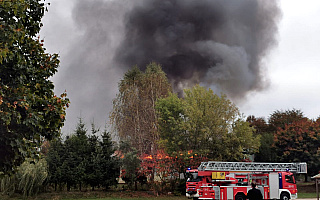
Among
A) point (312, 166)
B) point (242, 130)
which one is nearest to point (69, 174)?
point (242, 130)

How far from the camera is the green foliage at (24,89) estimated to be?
9.11 metres

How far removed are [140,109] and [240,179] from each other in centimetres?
2361

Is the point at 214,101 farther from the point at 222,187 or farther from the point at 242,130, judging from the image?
the point at 222,187

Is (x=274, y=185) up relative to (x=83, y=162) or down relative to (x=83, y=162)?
down

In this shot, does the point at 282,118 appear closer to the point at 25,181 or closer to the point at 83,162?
the point at 83,162

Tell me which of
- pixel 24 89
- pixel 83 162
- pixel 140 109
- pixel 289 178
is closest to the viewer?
pixel 24 89

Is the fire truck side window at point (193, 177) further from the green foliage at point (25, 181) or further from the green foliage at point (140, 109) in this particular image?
the green foliage at point (140, 109)

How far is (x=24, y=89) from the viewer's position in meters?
9.59

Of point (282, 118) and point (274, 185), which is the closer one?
point (274, 185)

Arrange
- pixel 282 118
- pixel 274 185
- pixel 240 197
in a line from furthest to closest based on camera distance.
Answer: pixel 282 118
pixel 274 185
pixel 240 197

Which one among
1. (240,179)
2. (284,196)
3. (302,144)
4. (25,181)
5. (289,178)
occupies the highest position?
(302,144)

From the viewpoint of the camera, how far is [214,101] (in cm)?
3234

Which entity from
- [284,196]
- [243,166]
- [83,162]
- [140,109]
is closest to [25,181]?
[83,162]

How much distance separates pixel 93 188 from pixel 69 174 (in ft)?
9.78
